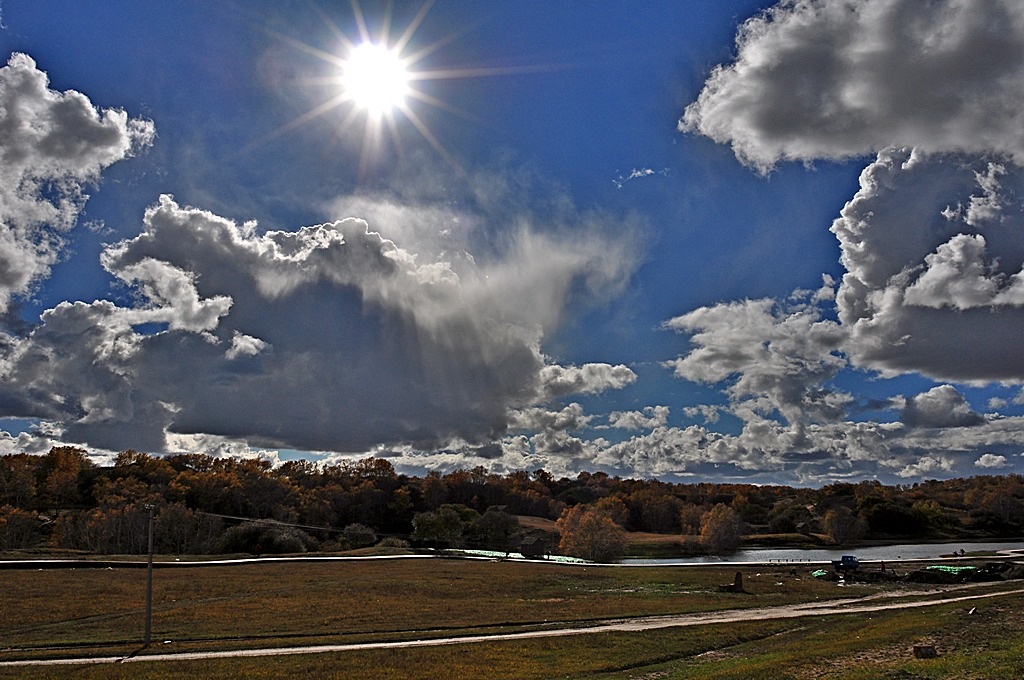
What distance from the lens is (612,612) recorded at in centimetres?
5266

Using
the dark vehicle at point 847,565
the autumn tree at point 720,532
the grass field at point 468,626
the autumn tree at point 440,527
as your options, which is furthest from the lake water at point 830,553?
the grass field at point 468,626

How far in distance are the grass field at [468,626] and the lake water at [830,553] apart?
44.7 metres

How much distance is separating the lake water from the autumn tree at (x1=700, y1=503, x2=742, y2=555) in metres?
2.76

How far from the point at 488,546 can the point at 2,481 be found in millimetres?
101222

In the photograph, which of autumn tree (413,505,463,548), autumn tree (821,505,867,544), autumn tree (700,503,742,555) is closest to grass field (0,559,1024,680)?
autumn tree (700,503,742,555)

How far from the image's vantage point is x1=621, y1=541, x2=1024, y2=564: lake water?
119 m

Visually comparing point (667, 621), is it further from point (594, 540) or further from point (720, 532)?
point (720, 532)

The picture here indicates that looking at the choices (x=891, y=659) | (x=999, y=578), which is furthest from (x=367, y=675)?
(x=999, y=578)

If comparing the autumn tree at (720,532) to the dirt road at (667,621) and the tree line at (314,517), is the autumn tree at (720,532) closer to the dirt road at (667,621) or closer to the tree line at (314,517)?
the tree line at (314,517)

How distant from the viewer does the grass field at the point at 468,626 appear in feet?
107

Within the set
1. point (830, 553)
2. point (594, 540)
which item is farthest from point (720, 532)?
point (594, 540)

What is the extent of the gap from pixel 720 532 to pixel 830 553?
2101 centimetres

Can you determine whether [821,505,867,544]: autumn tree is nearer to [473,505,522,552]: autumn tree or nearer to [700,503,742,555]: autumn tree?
[700,503,742,555]: autumn tree

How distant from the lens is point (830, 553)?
133125 mm
